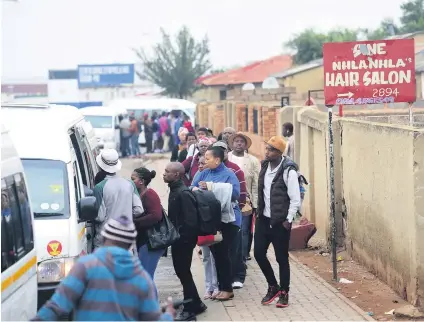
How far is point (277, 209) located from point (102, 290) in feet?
16.5

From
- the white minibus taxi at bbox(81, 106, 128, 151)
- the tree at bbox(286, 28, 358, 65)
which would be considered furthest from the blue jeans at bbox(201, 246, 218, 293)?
the tree at bbox(286, 28, 358, 65)

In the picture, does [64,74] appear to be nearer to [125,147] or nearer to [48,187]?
[125,147]

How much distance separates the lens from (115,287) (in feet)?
17.7

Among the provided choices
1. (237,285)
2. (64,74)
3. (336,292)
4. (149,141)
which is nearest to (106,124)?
(149,141)

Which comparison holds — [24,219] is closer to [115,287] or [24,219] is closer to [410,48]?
[115,287]

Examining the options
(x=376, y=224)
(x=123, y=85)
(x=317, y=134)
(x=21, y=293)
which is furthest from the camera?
(x=123, y=85)

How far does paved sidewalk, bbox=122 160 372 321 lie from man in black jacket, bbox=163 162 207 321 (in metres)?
0.21

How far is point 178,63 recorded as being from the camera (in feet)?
257

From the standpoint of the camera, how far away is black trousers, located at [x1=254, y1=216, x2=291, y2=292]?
1038cm

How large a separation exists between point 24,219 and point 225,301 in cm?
384

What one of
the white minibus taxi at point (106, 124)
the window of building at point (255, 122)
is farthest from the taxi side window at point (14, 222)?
the white minibus taxi at point (106, 124)

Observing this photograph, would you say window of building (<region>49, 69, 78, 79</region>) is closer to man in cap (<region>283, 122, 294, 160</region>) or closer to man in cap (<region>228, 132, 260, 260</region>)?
man in cap (<region>283, 122, 294, 160</region>)

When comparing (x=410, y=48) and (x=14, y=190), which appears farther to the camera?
(x=410, y=48)

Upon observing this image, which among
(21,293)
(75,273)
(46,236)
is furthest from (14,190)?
(75,273)
